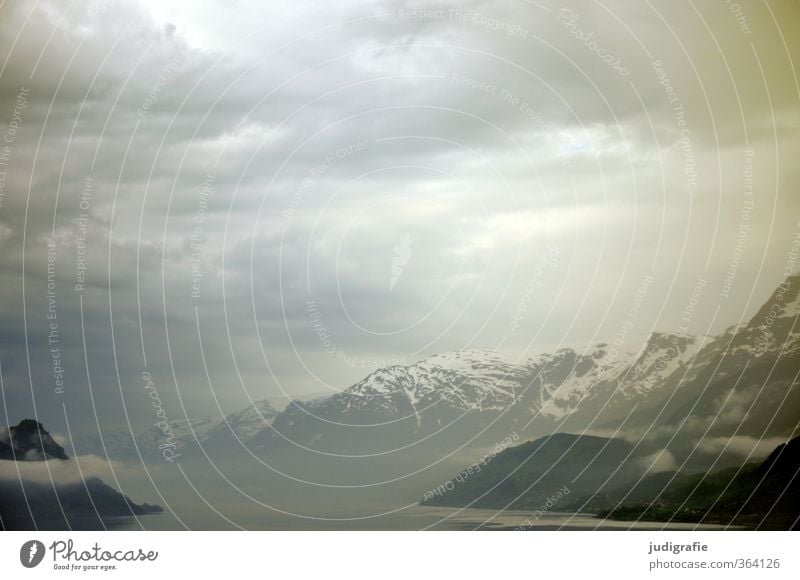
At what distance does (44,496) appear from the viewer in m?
9.42

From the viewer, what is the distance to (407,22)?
9.79 metres

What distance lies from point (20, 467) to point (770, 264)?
312 inches
